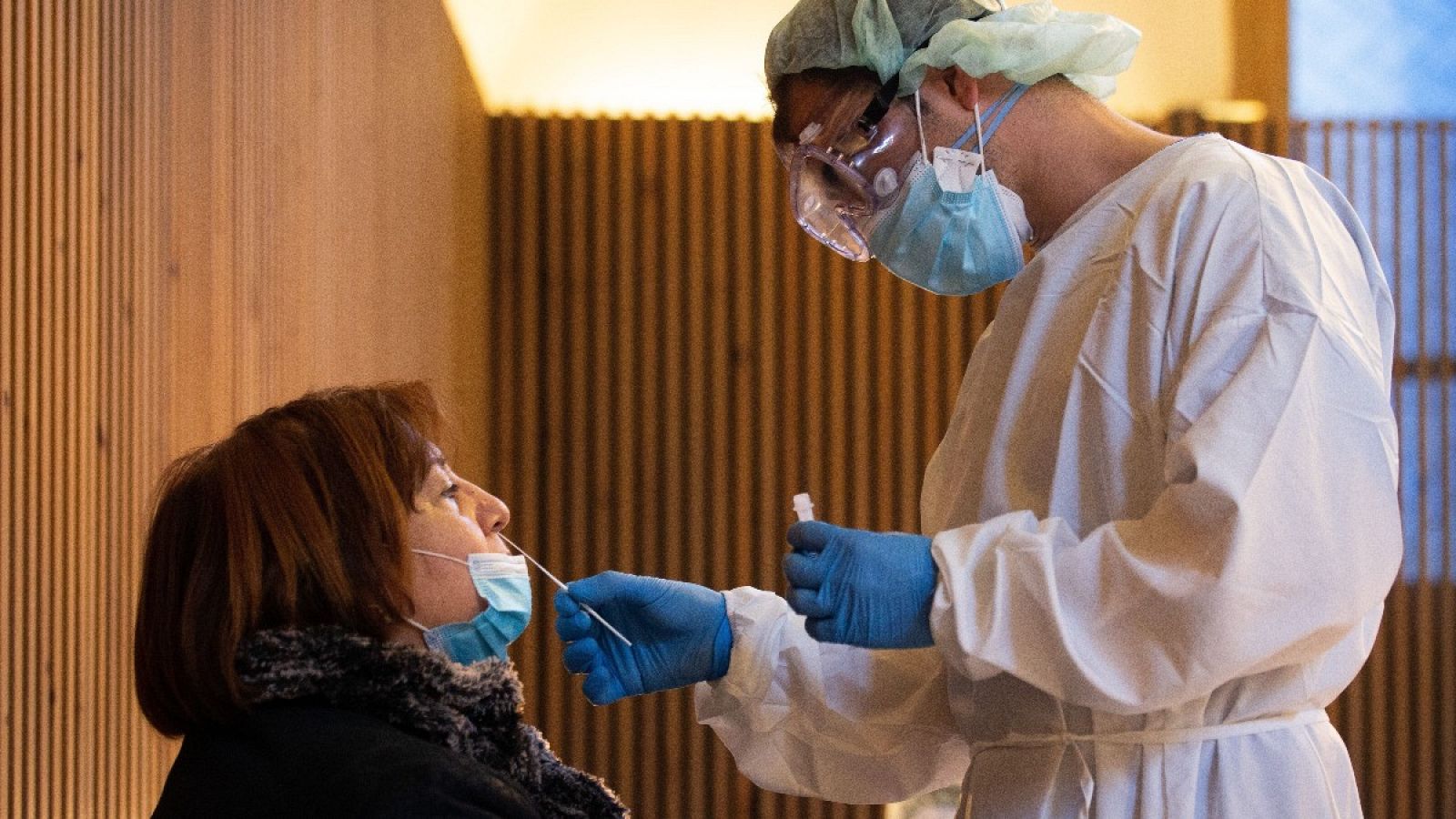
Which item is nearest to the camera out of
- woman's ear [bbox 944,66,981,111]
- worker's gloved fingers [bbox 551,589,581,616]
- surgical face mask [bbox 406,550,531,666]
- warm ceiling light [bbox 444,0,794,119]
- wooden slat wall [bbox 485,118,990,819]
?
surgical face mask [bbox 406,550,531,666]

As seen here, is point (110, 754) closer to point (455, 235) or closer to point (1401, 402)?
point (455, 235)

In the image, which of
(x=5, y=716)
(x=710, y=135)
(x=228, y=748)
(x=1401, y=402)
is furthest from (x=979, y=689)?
(x=1401, y=402)

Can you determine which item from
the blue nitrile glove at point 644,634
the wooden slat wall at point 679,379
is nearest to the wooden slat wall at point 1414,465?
the wooden slat wall at point 679,379

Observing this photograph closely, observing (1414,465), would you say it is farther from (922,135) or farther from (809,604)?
(809,604)

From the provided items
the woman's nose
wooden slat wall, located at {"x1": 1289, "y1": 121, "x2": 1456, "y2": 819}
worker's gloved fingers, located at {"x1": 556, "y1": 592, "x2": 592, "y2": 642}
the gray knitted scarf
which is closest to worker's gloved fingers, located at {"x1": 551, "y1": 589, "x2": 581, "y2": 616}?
worker's gloved fingers, located at {"x1": 556, "y1": 592, "x2": 592, "y2": 642}

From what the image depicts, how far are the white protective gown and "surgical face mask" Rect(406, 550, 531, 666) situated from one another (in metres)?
0.54

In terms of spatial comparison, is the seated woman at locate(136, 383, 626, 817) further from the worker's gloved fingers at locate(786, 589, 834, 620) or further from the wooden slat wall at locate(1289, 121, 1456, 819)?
the wooden slat wall at locate(1289, 121, 1456, 819)

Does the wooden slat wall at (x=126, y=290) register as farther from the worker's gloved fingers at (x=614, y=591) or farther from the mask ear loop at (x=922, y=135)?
the mask ear loop at (x=922, y=135)

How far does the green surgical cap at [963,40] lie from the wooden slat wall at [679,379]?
3480 millimetres

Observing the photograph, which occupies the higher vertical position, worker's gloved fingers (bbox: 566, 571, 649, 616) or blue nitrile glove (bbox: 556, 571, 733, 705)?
worker's gloved fingers (bbox: 566, 571, 649, 616)

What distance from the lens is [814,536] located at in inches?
66.5

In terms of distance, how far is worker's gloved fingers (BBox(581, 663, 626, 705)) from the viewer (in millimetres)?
2105

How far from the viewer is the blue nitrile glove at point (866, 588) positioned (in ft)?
5.27

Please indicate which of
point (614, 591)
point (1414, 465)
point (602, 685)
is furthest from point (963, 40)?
point (1414, 465)
